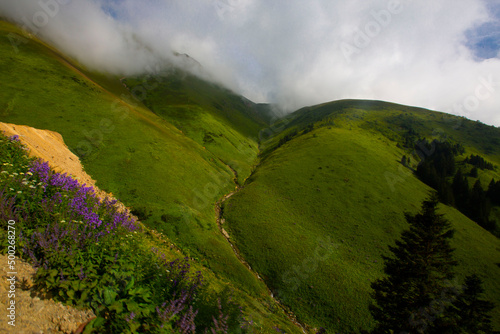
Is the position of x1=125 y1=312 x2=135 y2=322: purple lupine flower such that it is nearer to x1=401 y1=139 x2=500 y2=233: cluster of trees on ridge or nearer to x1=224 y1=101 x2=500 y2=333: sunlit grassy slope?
x1=224 y1=101 x2=500 y2=333: sunlit grassy slope

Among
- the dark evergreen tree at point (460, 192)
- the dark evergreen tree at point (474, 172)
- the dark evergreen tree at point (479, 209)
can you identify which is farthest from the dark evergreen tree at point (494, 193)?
the dark evergreen tree at point (474, 172)

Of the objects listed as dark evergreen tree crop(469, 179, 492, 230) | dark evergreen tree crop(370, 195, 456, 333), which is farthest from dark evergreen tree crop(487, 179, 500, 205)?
dark evergreen tree crop(370, 195, 456, 333)

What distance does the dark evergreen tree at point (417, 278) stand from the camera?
18.4 meters

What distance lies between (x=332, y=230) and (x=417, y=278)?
120 ft

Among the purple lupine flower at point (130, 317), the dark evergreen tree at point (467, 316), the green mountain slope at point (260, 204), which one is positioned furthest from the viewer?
the green mountain slope at point (260, 204)

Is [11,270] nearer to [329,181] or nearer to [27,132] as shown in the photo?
[27,132]

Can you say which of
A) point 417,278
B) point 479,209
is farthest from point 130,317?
point 479,209

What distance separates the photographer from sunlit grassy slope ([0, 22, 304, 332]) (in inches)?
1390

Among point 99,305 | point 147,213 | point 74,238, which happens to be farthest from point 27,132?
point 99,305

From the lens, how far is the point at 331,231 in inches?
2157

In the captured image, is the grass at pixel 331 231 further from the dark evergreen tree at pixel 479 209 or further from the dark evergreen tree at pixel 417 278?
the dark evergreen tree at pixel 479 209

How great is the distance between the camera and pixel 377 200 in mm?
68312

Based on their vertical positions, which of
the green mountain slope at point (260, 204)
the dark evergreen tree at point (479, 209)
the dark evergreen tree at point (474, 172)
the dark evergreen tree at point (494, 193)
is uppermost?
the dark evergreen tree at point (474, 172)

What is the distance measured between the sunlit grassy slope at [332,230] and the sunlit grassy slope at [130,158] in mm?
6493
